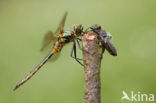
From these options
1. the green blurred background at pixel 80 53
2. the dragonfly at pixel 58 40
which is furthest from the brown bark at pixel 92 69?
the green blurred background at pixel 80 53

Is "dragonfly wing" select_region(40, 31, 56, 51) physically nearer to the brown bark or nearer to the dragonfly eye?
the dragonfly eye

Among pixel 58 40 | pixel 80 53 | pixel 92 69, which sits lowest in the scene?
Result: pixel 92 69

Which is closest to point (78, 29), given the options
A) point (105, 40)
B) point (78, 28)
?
point (78, 28)

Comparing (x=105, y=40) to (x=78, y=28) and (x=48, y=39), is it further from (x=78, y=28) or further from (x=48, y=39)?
(x=48, y=39)

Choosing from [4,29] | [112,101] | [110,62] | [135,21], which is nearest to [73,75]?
[110,62]

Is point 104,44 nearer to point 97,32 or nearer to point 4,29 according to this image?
point 97,32
